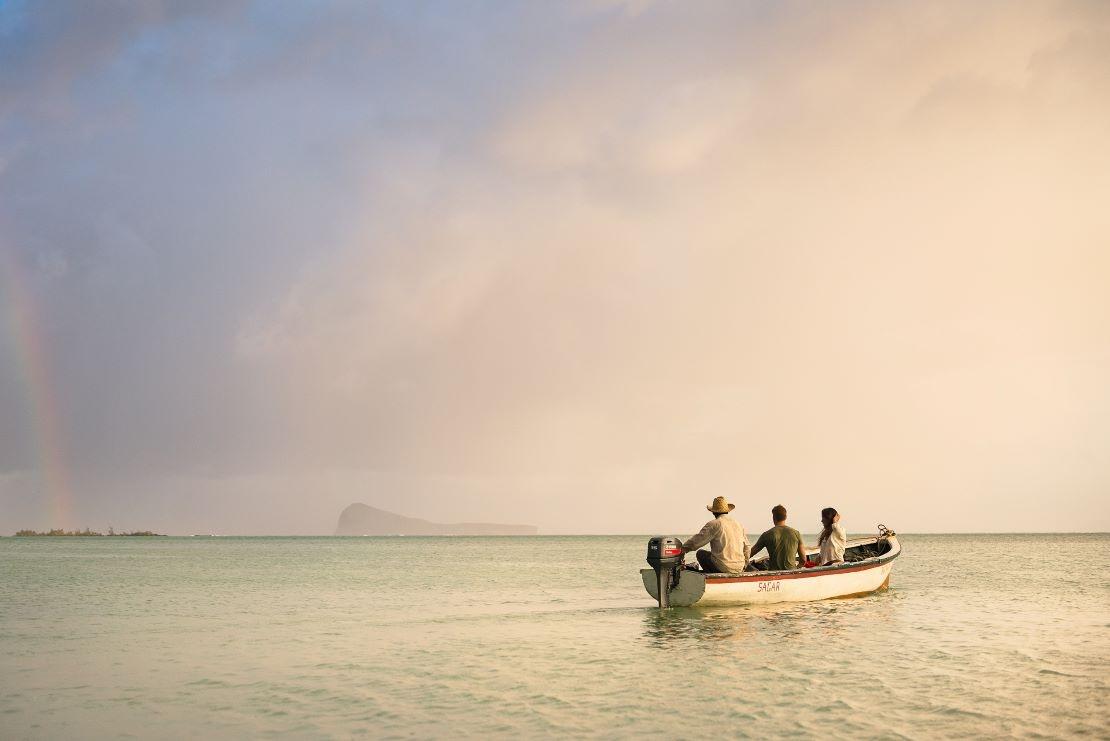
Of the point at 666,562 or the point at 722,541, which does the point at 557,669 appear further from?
the point at 722,541

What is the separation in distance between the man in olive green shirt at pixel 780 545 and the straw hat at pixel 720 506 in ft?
4.74

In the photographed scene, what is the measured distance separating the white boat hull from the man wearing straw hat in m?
0.33

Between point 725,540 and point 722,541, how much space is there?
0.26ft

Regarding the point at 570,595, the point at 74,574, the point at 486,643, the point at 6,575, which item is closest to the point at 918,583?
the point at 570,595

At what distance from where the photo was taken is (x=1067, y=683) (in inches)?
496

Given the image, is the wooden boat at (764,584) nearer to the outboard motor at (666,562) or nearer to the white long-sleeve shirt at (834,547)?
the outboard motor at (666,562)

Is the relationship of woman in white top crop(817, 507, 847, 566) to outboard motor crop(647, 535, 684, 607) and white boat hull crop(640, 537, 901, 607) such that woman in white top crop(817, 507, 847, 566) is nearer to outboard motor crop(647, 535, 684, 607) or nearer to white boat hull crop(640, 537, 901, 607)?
white boat hull crop(640, 537, 901, 607)

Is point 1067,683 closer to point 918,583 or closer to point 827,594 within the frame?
point 827,594

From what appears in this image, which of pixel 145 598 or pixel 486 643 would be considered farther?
Result: pixel 145 598

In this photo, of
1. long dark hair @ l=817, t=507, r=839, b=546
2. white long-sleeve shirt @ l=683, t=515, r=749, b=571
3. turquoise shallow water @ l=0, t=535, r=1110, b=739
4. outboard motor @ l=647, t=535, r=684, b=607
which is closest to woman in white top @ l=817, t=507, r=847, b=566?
long dark hair @ l=817, t=507, r=839, b=546

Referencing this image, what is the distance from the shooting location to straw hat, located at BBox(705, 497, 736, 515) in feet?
68.2

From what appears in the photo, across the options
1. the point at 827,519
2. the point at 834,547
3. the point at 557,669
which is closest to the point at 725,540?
the point at 827,519

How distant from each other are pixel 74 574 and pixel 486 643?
40.2 m

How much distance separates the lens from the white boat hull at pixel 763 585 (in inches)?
816
